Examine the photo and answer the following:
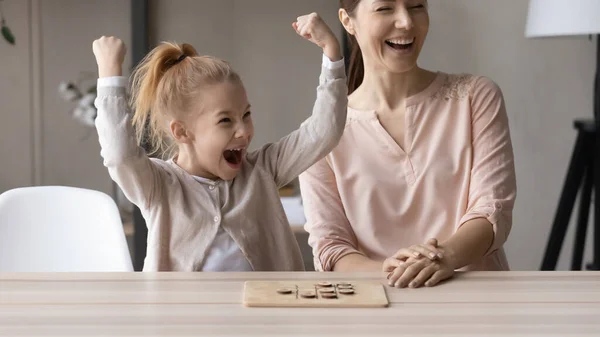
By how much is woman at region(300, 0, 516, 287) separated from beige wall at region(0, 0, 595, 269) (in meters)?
1.75

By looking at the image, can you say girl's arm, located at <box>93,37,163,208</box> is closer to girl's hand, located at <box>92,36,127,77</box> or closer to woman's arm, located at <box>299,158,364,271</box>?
girl's hand, located at <box>92,36,127,77</box>

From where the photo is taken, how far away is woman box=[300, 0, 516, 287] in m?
1.88

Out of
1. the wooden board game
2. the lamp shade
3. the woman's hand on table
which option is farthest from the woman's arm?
the lamp shade

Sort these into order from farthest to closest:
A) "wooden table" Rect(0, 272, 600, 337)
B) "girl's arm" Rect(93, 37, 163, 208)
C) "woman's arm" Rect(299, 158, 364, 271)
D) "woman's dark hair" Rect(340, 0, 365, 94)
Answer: "woman's dark hair" Rect(340, 0, 365, 94) → "woman's arm" Rect(299, 158, 364, 271) → "girl's arm" Rect(93, 37, 163, 208) → "wooden table" Rect(0, 272, 600, 337)

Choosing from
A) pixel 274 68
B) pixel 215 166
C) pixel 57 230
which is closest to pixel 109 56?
pixel 215 166

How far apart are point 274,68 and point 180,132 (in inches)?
79.0

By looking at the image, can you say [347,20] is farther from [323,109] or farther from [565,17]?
[565,17]

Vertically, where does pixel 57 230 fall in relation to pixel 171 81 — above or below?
below

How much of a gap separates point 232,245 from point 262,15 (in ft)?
7.09

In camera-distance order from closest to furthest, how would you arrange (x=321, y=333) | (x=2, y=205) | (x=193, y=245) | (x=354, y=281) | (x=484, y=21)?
(x=321, y=333) < (x=354, y=281) < (x=193, y=245) < (x=2, y=205) < (x=484, y=21)

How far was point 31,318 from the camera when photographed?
1.20 meters

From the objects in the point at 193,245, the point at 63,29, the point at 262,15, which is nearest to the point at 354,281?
the point at 193,245

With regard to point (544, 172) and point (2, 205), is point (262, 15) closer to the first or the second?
point (544, 172)

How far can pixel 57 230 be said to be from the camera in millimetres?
1957
